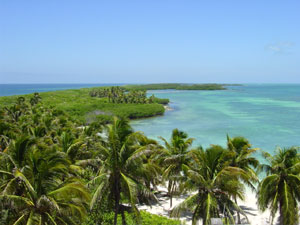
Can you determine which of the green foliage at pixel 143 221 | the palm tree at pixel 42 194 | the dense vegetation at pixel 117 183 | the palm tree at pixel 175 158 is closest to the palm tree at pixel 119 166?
the dense vegetation at pixel 117 183

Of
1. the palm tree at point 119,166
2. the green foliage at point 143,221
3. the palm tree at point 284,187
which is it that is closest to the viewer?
the palm tree at point 119,166

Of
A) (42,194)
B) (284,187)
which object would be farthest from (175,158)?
(42,194)

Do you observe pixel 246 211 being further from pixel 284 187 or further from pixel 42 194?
pixel 42 194

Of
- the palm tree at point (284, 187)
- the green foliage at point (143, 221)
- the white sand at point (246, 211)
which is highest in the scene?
the palm tree at point (284, 187)

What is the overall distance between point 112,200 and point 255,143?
35.5 m

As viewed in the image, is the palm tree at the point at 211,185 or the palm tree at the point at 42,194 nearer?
the palm tree at the point at 42,194

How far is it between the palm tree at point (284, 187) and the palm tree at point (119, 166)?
7.10 m

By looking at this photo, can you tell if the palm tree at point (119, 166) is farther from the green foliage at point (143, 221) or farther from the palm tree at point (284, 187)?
the palm tree at point (284, 187)

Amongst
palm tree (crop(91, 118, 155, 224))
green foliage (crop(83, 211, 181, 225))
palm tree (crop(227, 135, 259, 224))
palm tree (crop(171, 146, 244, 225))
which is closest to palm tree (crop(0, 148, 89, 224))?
palm tree (crop(91, 118, 155, 224))

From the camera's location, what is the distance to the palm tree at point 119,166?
13227 mm

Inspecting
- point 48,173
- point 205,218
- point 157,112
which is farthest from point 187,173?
point 157,112

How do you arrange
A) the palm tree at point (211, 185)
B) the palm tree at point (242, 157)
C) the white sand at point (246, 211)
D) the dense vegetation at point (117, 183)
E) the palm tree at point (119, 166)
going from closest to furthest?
the dense vegetation at point (117, 183) → the palm tree at point (211, 185) → the palm tree at point (119, 166) → the palm tree at point (242, 157) → the white sand at point (246, 211)

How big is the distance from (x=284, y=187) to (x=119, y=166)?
9.02 metres

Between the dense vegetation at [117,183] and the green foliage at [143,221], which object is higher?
the dense vegetation at [117,183]
